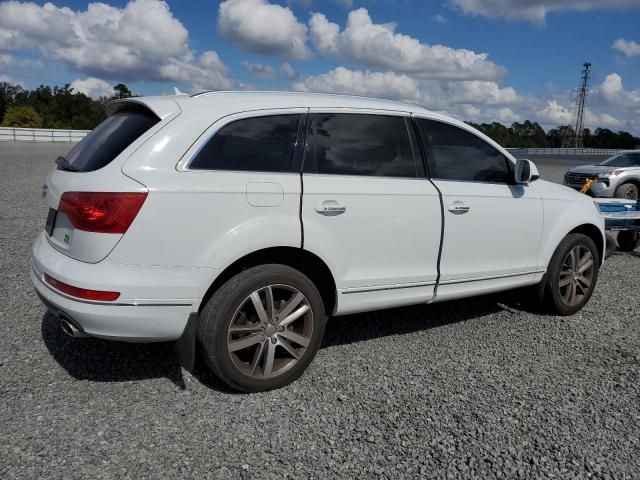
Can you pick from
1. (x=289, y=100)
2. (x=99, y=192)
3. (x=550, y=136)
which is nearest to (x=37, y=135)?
(x=289, y=100)

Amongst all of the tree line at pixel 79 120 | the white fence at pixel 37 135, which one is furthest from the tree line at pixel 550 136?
the white fence at pixel 37 135

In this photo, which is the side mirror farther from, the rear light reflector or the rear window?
the rear light reflector

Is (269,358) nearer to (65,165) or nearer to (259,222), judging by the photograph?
(259,222)

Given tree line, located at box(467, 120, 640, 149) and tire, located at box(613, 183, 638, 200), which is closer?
tire, located at box(613, 183, 638, 200)

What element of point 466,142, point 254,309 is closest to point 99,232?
point 254,309

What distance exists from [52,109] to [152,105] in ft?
317

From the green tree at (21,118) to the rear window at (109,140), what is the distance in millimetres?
85520

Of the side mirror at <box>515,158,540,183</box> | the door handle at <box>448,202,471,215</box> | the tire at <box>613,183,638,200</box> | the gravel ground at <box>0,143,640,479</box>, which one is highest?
the side mirror at <box>515,158,540,183</box>

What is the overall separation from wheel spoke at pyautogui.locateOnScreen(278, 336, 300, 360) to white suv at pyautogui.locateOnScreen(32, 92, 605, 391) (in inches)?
0.6

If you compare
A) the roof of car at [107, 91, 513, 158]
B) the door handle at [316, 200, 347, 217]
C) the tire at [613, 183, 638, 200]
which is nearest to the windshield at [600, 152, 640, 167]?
the tire at [613, 183, 638, 200]

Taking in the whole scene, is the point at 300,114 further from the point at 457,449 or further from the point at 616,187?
the point at 616,187

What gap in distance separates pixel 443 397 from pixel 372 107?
203cm

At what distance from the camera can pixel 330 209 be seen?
359cm

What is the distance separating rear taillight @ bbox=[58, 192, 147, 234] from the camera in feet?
9.93
